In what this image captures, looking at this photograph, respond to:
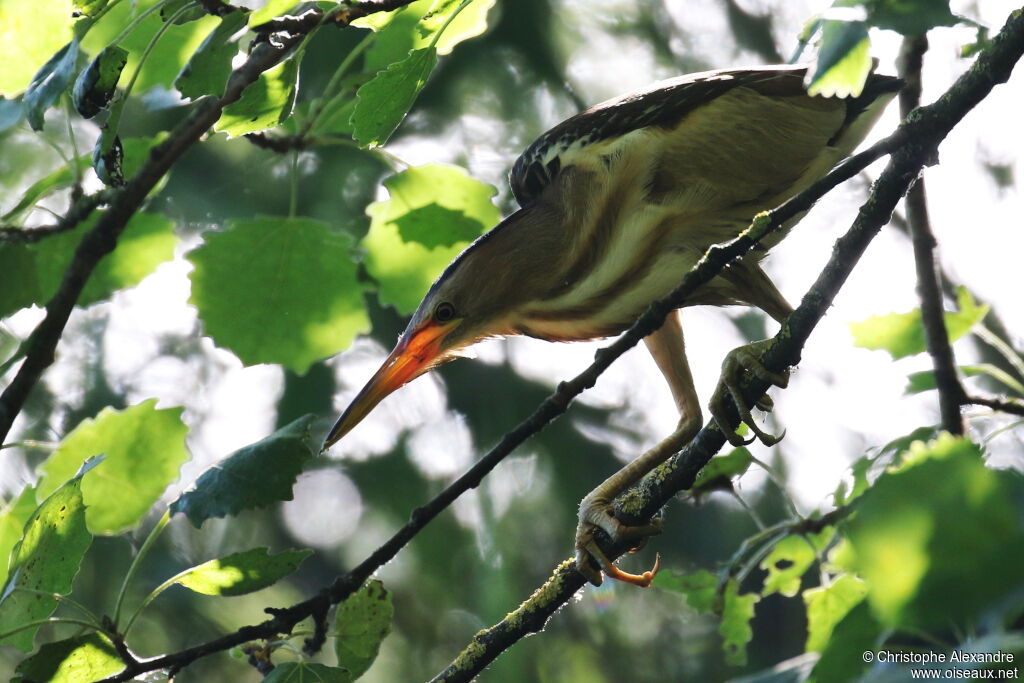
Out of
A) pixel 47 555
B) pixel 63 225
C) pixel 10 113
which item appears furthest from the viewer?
pixel 63 225

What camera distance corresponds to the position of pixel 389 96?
1305mm

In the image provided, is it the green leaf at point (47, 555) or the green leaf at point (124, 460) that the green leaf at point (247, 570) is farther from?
the green leaf at point (124, 460)

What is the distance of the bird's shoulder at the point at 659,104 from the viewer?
6.03 ft

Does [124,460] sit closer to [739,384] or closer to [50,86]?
[50,86]

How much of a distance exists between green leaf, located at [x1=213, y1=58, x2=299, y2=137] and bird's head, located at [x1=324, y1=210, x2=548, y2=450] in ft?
2.33

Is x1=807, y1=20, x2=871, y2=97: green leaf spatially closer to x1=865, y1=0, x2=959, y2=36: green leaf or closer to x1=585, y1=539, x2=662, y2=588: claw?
x1=865, y1=0, x2=959, y2=36: green leaf

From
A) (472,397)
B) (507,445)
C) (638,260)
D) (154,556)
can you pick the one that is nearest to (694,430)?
(638,260)

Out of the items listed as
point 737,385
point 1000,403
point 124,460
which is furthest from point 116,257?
point 1000,403

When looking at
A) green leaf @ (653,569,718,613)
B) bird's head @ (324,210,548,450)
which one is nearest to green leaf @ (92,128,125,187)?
bird's head @ (324,210,548,450)

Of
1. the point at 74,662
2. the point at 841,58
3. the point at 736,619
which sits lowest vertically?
the point at 736,619

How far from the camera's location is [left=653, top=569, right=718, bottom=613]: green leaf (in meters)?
2.08

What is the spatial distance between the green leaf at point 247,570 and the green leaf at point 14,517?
0.38 metres

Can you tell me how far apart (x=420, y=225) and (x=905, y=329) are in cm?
98

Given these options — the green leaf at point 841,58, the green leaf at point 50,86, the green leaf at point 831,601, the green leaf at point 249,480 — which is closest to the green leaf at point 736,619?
the green leaf at point 831,601
